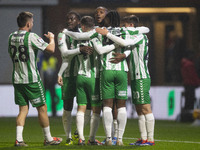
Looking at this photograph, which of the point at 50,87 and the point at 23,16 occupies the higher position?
the point at 23,16

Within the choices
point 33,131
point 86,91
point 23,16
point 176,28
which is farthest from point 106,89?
point 176,28

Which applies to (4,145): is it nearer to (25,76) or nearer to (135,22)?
(25,76)

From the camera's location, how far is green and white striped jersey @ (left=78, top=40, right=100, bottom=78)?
860 cm

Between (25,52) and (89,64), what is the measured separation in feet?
3.12

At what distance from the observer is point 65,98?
896cm

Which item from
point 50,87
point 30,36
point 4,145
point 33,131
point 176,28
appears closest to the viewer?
point 30,36

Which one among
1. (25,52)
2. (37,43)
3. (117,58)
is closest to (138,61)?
(117,58)

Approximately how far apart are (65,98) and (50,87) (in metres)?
8.92

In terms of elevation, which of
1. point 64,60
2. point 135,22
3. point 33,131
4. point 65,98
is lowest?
point 33,131

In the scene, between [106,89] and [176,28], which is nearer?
[106,89]

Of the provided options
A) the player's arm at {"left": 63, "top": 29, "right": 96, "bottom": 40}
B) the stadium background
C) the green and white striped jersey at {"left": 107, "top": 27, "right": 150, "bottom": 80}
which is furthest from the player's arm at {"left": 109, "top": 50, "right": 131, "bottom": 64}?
the stadium background

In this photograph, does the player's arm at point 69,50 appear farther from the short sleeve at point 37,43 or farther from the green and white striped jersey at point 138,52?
the green and white striped jersey at point 138,52

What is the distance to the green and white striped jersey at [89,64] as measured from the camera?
28.2 feet

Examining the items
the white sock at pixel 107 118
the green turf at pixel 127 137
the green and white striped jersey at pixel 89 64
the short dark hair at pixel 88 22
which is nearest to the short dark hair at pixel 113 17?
the short dark hair at pixel 88 22
